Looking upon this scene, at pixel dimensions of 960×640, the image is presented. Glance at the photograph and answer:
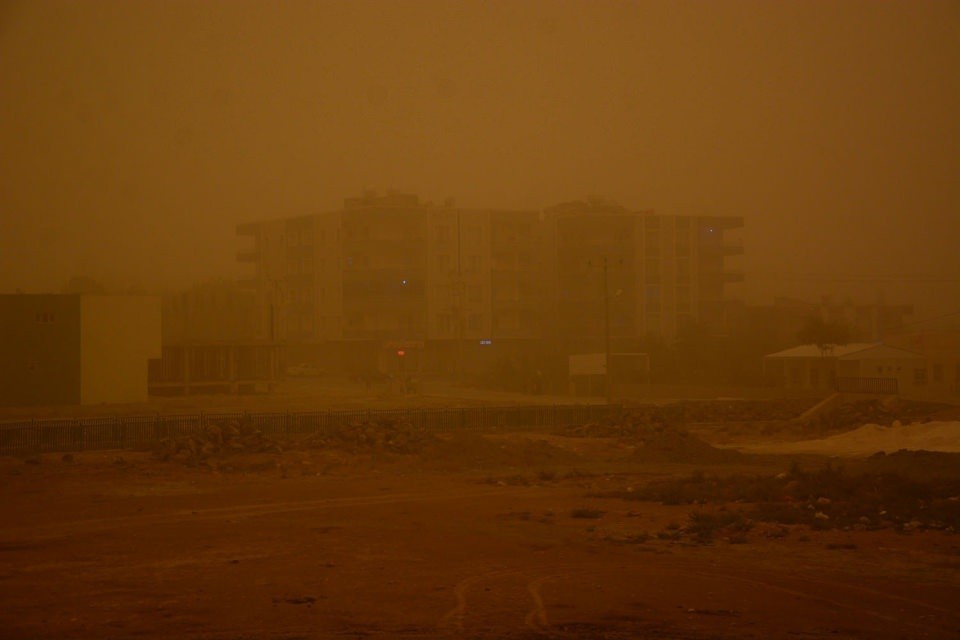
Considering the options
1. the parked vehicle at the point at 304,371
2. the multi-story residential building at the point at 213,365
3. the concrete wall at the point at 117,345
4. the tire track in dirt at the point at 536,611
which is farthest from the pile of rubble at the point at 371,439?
the parked vehicle at the point at 304,371

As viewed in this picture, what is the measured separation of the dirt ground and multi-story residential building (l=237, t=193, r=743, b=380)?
7434 centimetres

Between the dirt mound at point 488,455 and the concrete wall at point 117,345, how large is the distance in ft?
104

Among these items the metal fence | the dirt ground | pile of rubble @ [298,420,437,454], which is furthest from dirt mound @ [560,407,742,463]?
pile of rubble @ [298,420,437,454]

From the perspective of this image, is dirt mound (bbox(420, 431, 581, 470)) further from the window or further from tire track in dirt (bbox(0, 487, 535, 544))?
the window

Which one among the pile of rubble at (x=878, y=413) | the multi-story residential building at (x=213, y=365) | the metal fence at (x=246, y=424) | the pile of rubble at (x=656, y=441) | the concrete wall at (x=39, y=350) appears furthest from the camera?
the multi-story residential building at (x=213, y=365)

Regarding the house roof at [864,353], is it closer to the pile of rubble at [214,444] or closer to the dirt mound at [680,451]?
the dirt mound at [680,451]

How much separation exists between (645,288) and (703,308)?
7.02 meters

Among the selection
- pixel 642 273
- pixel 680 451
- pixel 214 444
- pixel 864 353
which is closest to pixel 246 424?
pixel 214 444

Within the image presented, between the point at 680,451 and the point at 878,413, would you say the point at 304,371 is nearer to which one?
the point at 878,413

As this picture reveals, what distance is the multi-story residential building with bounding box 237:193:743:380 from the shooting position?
329 feet

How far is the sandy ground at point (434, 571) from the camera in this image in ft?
35.9

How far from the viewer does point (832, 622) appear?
35.8 ft

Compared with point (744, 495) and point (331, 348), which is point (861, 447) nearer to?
point (744, 495)

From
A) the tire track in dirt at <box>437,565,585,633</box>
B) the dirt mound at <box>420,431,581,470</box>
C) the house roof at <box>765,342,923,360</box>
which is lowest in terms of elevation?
the dirt mound at <box>420,431,581,470</box>
